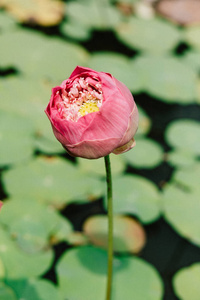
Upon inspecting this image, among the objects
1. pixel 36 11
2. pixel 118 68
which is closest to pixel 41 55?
pixel 118 68

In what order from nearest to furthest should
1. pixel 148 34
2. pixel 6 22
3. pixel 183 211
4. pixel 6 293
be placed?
pixel 6 293
pixel 183 211
pixel 6 22
pixel 148 34

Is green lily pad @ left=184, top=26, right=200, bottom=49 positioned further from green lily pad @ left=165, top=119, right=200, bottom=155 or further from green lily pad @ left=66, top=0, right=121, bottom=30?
green lily pad @ left=165, top=119, right=200, bottom=155

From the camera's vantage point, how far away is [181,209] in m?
1.05

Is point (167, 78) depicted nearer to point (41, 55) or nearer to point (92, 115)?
point (41, 55)

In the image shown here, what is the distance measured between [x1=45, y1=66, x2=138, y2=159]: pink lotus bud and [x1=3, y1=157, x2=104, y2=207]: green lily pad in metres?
0.43

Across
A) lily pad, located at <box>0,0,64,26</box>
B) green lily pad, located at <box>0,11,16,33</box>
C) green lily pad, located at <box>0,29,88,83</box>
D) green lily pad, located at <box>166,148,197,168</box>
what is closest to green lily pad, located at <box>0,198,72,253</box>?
green lily pad, located at <box>166,148,197,168</box>

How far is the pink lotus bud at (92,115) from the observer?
58cm

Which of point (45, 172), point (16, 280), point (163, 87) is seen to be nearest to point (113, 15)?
point (163, 87)

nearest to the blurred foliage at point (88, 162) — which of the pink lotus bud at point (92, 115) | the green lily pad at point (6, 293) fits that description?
the green lily pad at point (6, 293)

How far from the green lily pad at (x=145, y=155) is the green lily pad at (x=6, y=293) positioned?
0.48m

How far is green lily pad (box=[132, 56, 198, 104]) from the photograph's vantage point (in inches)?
55.0

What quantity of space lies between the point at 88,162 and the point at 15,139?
0.20 m

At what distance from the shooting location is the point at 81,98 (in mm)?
626

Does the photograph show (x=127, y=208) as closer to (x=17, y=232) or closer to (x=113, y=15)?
(x=17, y=232)
